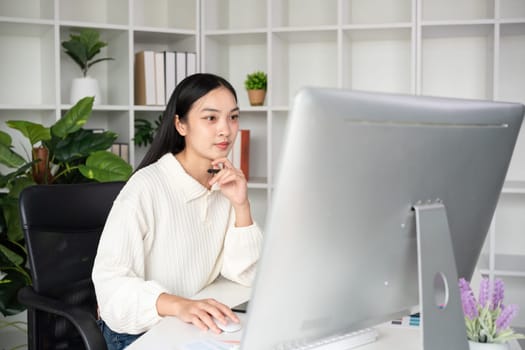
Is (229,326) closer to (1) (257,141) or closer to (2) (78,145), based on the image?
(2) (78,145)

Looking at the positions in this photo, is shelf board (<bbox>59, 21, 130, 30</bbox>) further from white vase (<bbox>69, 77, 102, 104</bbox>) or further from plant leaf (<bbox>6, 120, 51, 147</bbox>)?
plant leaf (<bbox>6, 120, 51, 147</bbox>)

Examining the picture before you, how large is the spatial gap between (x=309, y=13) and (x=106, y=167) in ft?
5.22

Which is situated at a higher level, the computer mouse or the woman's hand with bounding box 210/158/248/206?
the woman's hand with bounding box 210/158/248/206

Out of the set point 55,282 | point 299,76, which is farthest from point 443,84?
point 55,282

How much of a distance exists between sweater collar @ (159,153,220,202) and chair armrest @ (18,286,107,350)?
1.43 feet

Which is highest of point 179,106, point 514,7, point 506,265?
point 514,7

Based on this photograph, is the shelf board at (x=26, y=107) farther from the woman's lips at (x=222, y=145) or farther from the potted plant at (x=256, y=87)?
the woman's lips at (x=222, y=145)

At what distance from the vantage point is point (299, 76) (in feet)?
12.8

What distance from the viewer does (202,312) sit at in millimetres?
1461

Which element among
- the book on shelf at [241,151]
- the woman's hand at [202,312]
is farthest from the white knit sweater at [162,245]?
the book on shelf at [241,151]

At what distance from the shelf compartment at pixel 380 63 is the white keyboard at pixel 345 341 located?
245cm

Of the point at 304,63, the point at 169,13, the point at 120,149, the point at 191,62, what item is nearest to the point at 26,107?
the point at 120,149

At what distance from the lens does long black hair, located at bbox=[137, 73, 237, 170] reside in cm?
202

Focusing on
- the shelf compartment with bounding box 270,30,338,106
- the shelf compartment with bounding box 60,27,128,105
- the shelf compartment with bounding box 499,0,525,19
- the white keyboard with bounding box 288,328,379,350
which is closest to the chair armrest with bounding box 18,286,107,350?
the white keyboard with bounding box 288,328,379,350
